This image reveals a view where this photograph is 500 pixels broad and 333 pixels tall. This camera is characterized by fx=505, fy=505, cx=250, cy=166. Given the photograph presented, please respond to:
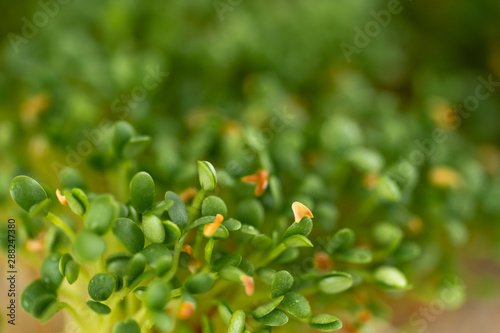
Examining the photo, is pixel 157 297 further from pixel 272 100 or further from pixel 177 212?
pixel 272 100

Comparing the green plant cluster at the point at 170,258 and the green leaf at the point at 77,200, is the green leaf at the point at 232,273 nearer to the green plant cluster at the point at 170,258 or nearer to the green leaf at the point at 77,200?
the green plant cluster at the point at 170,258

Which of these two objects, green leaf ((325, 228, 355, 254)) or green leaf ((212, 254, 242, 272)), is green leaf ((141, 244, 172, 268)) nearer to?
green leaf ((212, 254, 242, 272))

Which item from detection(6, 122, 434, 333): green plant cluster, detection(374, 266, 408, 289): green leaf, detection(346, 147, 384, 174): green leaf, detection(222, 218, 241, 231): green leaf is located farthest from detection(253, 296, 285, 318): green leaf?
detection(346, 147, 384, 174): green leaf

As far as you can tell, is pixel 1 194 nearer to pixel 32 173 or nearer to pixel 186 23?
pixel 32 173

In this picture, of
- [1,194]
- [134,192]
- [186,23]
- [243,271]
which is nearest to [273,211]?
[243,271]

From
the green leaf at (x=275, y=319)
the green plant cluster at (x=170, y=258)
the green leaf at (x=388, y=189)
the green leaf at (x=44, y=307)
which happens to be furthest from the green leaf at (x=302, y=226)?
the green leaf at (x=44, y=307)

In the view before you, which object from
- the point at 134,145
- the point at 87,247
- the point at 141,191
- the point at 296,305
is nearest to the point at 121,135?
the point at 134,145
